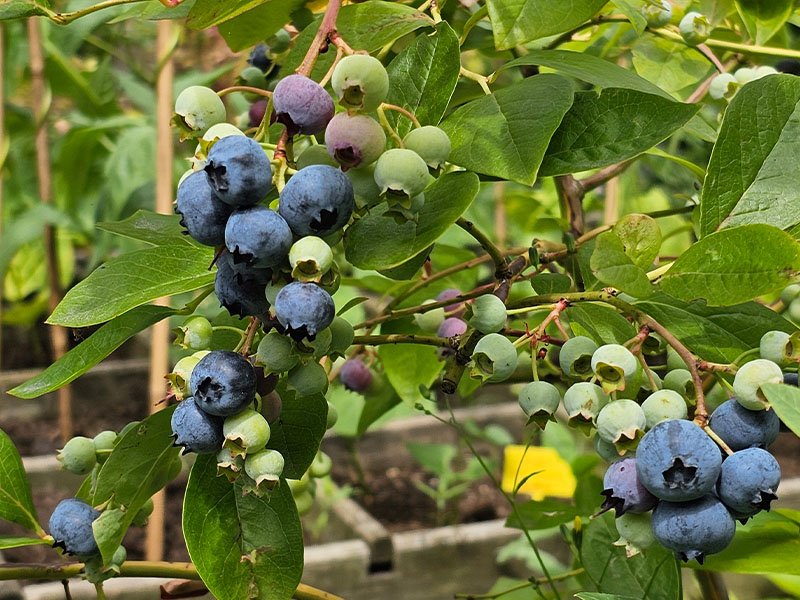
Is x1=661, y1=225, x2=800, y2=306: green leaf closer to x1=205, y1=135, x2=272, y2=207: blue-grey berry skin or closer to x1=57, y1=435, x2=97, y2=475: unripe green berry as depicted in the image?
x1=205, y1=135, x2=272, y2=207: blue-grey berry skin

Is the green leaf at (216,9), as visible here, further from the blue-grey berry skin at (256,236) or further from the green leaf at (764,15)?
the green leaf at (764,15)

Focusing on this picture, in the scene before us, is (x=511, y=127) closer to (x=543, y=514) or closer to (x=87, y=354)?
(x=87, y=354)

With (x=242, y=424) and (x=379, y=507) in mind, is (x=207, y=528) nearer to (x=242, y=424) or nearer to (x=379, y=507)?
(x=242, y=424)

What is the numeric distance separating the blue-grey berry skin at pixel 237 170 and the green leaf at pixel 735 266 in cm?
19

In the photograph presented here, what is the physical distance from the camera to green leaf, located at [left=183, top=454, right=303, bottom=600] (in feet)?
1.47

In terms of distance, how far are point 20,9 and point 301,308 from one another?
24 centimetres

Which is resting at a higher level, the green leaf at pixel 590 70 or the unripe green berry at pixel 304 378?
the green leaf at pixel 590 70

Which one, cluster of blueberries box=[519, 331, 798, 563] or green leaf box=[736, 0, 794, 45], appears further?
green leaf box=[736, 0, 794, 45]

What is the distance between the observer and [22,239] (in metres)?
1.77

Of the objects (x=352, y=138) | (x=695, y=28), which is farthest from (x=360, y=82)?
(x=695, y=28)

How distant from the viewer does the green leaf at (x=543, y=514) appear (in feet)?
2.52

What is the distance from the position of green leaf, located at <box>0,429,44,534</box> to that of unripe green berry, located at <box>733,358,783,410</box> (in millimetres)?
430

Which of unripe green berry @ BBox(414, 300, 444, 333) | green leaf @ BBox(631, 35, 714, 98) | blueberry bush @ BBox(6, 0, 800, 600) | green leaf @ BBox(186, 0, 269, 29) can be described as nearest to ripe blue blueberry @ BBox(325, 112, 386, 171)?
blueberry bush @ BBox(6, 0, 800, 600)

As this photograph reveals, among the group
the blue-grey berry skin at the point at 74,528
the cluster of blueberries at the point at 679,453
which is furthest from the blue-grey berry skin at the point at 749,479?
the blue-grey berry skin at the point at 74,528
